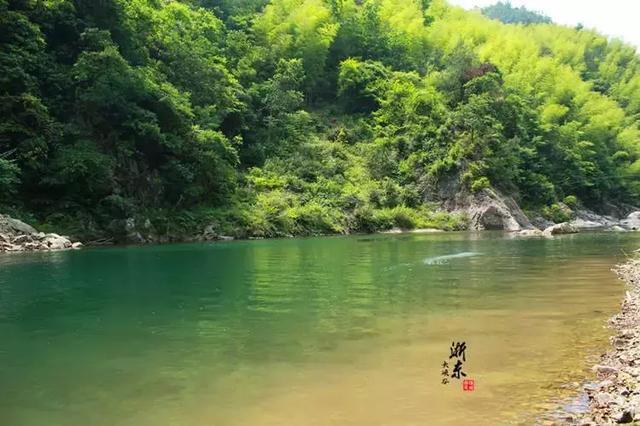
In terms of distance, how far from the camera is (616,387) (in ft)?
20.0

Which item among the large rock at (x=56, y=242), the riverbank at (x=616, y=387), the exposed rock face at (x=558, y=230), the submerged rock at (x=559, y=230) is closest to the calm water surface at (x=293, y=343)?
the riverbank at (x=616, y=387)

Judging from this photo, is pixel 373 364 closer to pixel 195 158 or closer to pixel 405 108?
pixel 195 158

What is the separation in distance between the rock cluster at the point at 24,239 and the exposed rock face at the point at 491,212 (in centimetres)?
3041

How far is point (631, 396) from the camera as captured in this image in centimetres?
564

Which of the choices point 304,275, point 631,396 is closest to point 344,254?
point 304,275

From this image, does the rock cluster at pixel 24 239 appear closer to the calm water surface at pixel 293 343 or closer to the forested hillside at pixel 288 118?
the forested hillside at pixel 288 118

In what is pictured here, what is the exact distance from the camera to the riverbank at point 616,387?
5242mm

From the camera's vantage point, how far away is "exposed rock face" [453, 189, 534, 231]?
46.3 metres

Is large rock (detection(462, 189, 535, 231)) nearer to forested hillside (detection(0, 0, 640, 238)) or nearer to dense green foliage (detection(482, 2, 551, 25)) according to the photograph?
forested hillside (detection(0, 0, 640, 238))

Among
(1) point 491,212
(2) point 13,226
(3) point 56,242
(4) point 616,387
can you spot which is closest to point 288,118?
(1) point 491,212

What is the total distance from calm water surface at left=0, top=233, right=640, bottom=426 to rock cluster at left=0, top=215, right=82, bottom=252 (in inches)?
359

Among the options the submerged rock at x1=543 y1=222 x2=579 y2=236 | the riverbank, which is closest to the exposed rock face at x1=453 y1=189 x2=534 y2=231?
the submerged rock at x1=543 y1=222 x2=579 y2=236

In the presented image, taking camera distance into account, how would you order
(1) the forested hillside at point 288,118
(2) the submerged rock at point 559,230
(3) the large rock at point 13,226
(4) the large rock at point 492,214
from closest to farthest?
(3) the large rock at point 13,226, (1) the forested hillside at point 288,118, (2) the submerged rock at point 559,230, (4) the large rock at point 492,214

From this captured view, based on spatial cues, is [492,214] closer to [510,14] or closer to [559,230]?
[559,230]
